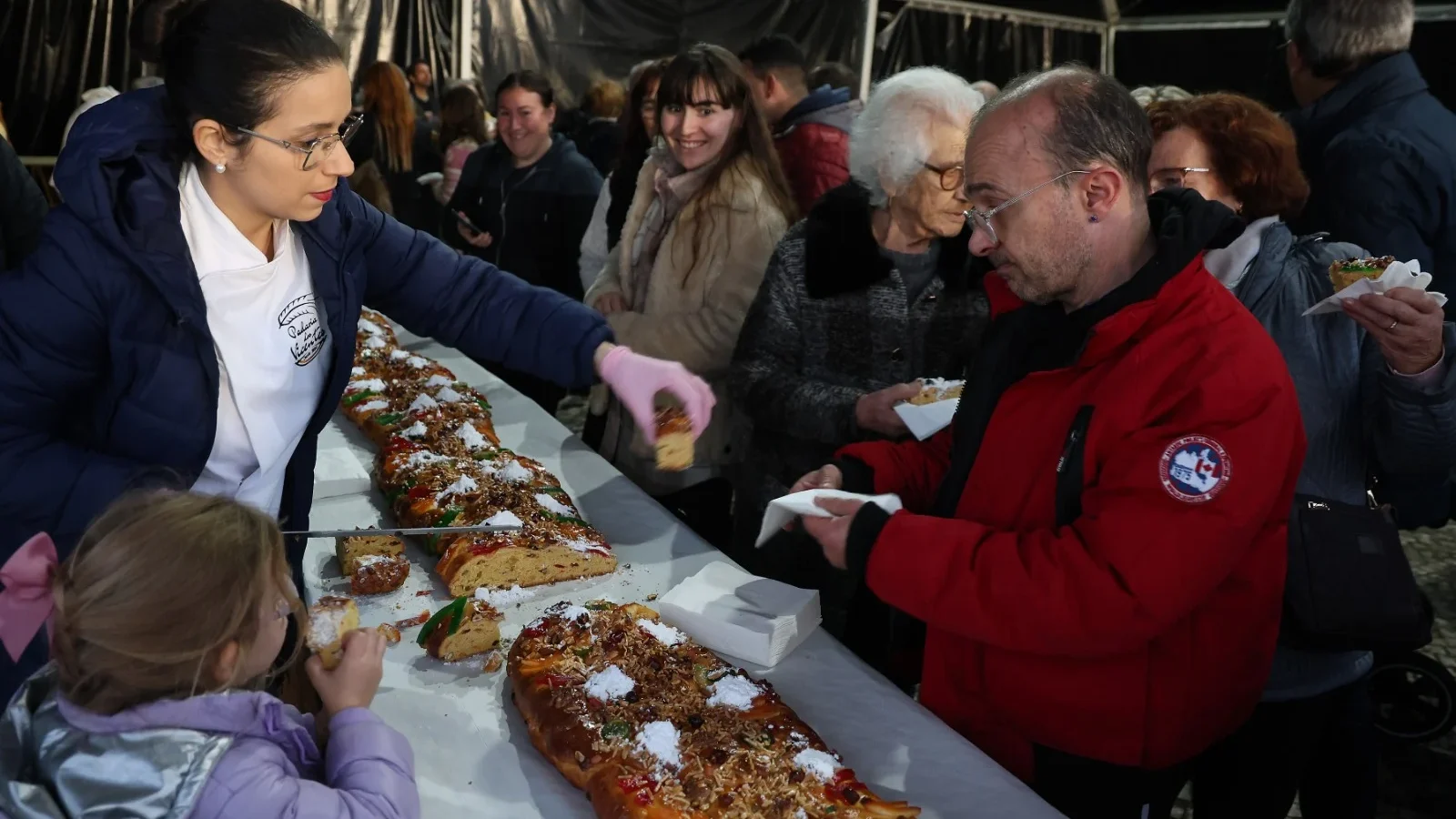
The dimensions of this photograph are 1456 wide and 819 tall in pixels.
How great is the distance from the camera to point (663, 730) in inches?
60.2

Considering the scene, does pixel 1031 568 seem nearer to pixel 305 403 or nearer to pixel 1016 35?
pixel 305 403

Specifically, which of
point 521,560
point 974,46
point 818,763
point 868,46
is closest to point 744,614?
point 818,763

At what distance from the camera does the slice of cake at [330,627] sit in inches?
56.7

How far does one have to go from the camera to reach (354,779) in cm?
125

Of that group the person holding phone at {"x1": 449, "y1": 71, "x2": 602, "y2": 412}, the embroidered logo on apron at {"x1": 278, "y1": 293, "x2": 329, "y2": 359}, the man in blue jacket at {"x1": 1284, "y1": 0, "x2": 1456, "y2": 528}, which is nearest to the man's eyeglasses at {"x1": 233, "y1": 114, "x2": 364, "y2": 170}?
the embroidered logo on apron at {"x1": 278, "y1": 293, "x2": 329, "y2": 359}

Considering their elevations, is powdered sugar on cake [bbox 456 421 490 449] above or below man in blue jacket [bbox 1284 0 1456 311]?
below

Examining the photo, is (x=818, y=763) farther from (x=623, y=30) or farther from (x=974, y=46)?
(x=974, y=46)

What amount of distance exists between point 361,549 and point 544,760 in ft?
2.41

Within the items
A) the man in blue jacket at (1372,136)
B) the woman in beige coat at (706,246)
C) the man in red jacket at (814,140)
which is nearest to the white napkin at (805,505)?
the woman in beige coat at (706,246)

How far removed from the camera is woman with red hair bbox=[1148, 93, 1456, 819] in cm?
177

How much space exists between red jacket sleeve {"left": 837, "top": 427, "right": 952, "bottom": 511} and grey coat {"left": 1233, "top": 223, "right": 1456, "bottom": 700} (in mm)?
678

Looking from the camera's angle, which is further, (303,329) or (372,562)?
(372,562)

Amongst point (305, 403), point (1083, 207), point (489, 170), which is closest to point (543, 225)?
point (489, 170)

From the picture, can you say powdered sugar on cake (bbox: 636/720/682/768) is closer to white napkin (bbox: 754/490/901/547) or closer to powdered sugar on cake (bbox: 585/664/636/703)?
powdered sugar on cake (bbox: 585/664/636/703)
